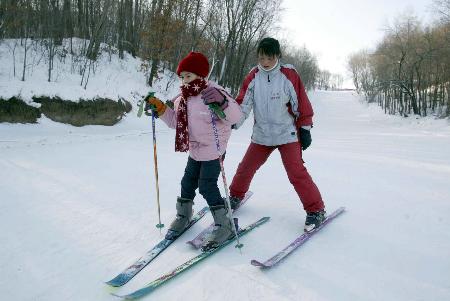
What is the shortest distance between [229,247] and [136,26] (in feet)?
56.3

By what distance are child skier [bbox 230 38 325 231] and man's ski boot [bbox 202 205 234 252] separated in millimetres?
738

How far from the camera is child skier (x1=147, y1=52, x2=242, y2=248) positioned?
2.92 meters

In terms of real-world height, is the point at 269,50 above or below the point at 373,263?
above

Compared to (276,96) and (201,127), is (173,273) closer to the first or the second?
(201,127)

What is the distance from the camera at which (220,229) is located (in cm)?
305

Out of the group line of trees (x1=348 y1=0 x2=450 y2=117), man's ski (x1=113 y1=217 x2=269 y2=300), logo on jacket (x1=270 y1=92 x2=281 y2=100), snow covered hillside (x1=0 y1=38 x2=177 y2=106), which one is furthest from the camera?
line of trees (x1=348 y1=0 x2=450 y2=117)

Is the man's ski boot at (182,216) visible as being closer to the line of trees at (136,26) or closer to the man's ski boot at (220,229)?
the man's ski boot at (220,229)

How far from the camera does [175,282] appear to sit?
2453mm

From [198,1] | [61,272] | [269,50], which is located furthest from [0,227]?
[198,1]

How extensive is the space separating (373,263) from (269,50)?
194 centimetres

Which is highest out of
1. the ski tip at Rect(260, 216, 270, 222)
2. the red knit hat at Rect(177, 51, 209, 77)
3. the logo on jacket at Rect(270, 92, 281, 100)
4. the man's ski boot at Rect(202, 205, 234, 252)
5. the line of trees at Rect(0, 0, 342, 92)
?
the line of trees at Rect(0, 0, 342, 92)

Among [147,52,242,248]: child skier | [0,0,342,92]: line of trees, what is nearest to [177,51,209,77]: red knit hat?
[147,52,242,248]: child skier

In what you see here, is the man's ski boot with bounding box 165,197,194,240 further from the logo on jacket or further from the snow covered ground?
the logo on jacket

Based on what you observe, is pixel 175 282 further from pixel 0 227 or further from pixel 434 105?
pixel 434 105
